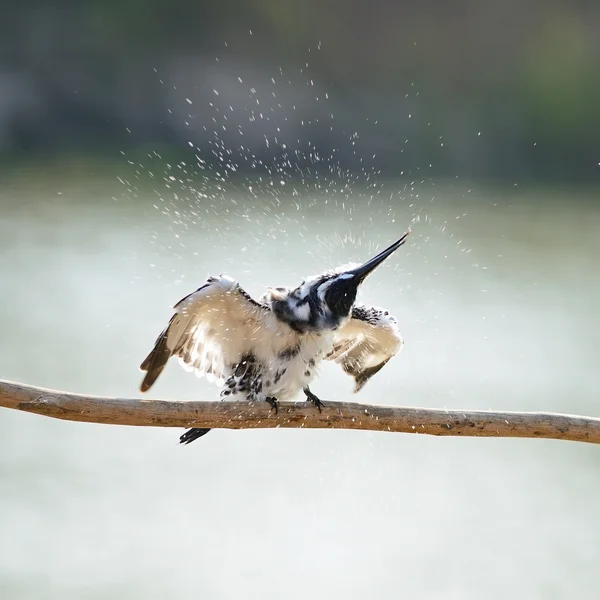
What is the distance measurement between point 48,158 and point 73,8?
1.16 m

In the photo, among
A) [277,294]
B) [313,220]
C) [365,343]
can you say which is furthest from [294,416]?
[313,220]

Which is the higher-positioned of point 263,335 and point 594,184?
point 263,335

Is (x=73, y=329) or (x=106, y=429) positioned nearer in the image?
(x=106, y=429)

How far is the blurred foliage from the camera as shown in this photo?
5.57m

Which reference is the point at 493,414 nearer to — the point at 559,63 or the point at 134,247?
the point at 134,247

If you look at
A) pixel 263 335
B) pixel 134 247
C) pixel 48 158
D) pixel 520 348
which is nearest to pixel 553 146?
pixel 520 348

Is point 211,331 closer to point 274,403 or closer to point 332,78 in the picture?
point 274,403

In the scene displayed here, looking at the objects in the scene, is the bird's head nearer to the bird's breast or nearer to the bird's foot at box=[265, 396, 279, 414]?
the bird's breast

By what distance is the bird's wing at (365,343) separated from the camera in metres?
2.09

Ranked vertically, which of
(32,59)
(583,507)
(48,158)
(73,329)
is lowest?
(583,507)

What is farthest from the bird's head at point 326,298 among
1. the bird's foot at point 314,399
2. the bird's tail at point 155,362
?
the bird's tail at point 155,362

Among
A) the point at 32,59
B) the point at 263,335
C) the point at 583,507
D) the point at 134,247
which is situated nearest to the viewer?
the point at 263,335

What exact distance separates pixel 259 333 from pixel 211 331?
0.10 m

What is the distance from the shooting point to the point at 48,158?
577 centimetres
